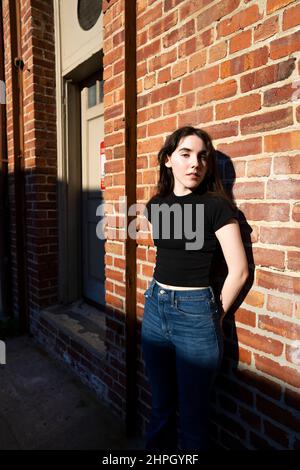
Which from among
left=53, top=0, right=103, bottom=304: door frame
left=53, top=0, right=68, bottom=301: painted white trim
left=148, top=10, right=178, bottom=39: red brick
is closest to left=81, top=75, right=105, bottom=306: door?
left=53, top=0, right=103, bottom=304: door frame

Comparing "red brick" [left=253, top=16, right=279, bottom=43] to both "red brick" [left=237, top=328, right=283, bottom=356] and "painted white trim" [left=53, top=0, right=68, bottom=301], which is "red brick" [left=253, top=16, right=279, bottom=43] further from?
"painted white trim" [left=53, top=0, right=68, bottom=301]

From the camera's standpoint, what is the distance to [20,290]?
13.3 feet

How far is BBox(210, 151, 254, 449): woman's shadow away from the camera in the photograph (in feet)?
5.55

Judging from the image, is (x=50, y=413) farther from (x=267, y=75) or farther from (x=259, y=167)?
(x=267, y=75)

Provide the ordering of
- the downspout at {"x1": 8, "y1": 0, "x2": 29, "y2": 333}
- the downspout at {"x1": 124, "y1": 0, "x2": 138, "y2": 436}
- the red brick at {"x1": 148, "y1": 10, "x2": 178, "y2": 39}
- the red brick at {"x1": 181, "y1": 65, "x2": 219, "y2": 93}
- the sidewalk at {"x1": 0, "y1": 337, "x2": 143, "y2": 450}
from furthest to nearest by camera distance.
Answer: the downspout at {"x1": 8, "y1": 0, "x2": 29, "y2": 333}, the sidewalk at {"x1": 0, "y1": 337, "x2": 143, "y2": 450}, the downspout at {"x1": 124, "y1": 0, "x2": 138, "y2": 436}, the red brick at {"x1": 148, "y1": 10, "x2": 178, "y2": 39}, the red brick at {"x1": 181, "y1": 65, "x2": 219, "y2": 93}

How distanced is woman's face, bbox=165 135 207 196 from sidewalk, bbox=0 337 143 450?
184 centimetres

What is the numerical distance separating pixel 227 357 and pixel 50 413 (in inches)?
63.1

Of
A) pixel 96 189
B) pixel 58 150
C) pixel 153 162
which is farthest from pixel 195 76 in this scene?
pixel 58 150

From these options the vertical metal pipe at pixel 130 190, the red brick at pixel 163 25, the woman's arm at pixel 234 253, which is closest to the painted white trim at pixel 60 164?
the vertical metal pipe at pixel 130 190

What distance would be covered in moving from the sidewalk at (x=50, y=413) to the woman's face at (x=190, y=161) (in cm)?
184

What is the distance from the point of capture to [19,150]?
3879 mm

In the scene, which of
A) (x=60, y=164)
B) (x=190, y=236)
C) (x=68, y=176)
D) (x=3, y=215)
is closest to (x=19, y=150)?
(x=60, y=164)

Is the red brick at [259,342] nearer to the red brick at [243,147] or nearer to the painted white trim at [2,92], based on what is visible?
the red brick at [243,147]

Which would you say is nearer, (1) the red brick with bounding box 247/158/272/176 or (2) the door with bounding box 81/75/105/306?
(1) the red brick with bounding box 247/158/272/176
